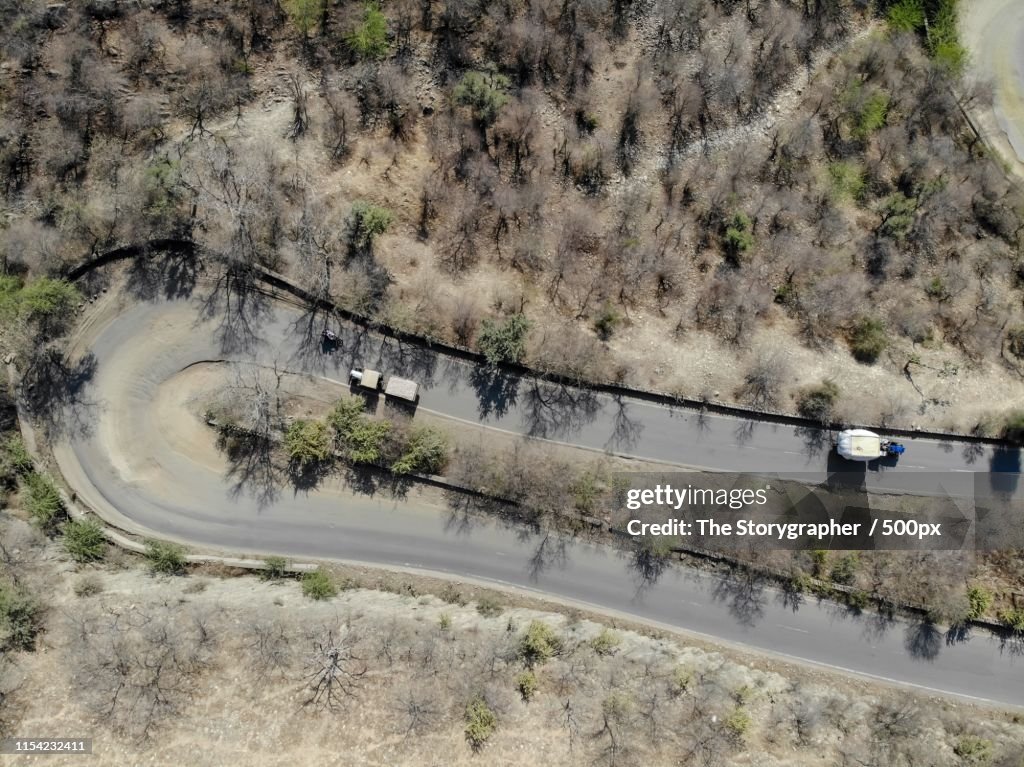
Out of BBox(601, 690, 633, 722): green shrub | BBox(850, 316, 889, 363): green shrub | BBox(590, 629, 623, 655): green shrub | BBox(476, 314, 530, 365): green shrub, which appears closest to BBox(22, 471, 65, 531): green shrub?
BBox(476, 314, 530, 365): green shrub

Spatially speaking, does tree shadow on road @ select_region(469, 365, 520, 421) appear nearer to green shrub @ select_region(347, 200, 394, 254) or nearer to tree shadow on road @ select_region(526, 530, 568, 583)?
tree shadow on road @ select_region(526, 530, 568, 583)

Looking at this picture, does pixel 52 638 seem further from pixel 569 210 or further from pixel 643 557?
pixel 569 210

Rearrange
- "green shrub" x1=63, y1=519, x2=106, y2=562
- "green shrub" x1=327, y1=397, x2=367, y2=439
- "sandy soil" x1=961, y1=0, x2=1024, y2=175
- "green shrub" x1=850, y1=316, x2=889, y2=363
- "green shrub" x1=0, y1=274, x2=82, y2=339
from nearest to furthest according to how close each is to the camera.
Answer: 1. "green shrub" x1=0, y1=274, x2=82, y2=339
2. "green shrub" x1=63, y1=519, x2=106, y2=562
3. "green shrub" x1=327, y1=397, x2=367, y2=439
4. "green shrub" x1=850, y1=316, x2=889, y2=363
5. "sandy soil" x1=961, y1=0, x2=1024, y2=175

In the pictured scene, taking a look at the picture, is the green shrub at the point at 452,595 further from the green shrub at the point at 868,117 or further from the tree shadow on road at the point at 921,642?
the green shrub at the point at 868,117

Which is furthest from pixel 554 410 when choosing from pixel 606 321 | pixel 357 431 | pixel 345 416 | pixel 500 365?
pixel 345 416

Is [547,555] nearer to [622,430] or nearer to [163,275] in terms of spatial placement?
[622,430]
